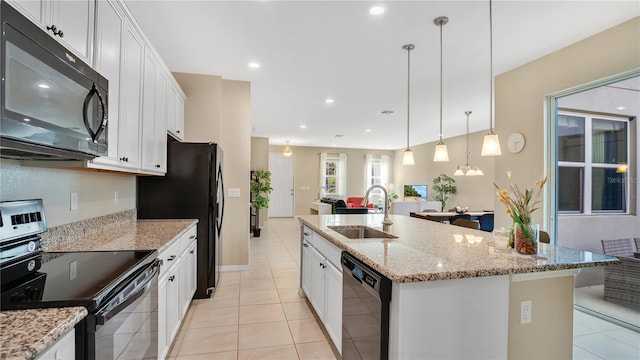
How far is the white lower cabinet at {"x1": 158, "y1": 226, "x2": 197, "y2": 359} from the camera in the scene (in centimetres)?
190

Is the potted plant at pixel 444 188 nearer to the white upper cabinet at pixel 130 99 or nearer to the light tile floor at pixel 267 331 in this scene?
the light tile floor at pixel 267 331

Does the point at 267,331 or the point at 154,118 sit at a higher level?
the point at 154,118

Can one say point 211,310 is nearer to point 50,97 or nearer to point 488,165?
point 50,97

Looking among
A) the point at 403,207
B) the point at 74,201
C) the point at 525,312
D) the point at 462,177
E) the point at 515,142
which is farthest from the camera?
the point at 462,177

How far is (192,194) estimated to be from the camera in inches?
126

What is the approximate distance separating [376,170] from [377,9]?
375 inches

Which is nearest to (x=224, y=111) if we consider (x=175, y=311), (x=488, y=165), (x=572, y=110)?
Result: (x=175, y=311)

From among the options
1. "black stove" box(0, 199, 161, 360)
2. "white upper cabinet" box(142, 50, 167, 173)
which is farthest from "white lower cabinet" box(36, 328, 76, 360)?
"white upper cabinet" box(142, 50, 167, 173)

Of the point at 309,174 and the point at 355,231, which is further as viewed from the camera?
the point at 309,174

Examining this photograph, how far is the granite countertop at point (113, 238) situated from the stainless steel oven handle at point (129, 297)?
200mm

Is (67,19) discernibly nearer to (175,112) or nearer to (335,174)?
(175,112)

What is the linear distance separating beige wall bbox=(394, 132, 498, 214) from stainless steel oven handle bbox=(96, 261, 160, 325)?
737 centimetres

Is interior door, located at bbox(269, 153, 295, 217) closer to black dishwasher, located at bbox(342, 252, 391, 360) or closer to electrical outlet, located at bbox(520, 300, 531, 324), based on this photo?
black dishwasher, located at bbox(342, 252, 391, 360)

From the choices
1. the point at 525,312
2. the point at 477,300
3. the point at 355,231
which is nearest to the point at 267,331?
the point at 355,231
